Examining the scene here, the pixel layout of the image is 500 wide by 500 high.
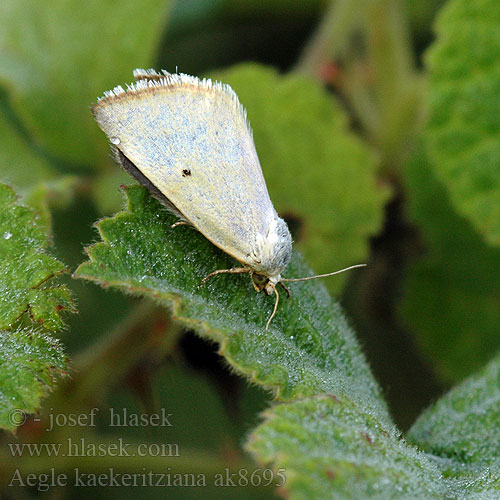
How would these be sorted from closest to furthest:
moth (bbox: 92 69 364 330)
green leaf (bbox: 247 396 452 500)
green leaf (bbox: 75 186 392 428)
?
green leaf (bbox: 247 396 452 500) → green leaf (bbox: 75 186 392 428) → moth (bbox: 92 69 364 330)

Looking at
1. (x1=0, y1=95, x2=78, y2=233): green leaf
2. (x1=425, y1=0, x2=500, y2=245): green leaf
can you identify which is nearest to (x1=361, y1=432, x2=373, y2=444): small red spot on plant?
(x1=425, y1=0, x2=500, y2=245): green leaf

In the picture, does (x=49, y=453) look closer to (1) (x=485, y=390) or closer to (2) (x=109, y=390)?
(2) (x=109, y=390)

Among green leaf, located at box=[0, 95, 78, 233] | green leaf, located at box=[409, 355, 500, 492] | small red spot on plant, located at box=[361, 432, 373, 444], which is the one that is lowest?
green leaf, located at box=[409, 355, 500, 492]

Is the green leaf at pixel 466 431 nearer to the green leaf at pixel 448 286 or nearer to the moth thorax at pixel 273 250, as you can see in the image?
the moth thorax at pixel 273 250

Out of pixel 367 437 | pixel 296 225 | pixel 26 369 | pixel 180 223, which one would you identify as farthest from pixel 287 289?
pixel 296 225

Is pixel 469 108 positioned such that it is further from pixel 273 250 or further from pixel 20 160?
pixel 20 160

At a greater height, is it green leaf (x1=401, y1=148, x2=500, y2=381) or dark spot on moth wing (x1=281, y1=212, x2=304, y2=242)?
dark spot on moth wing (x1=281, y1=212, x2=304, y2=242)

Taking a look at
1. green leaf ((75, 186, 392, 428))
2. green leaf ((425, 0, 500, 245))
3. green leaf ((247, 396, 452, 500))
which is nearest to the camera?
green leaf ((247, 396, 452, 500))

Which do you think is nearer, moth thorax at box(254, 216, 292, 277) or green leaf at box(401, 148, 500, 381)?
moth thorax at box(254, 216, 292, 277)

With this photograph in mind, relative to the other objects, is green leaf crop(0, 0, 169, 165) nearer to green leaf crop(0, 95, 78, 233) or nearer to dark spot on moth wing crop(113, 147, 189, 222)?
green leaf crop(0, 95, 78, 233)
